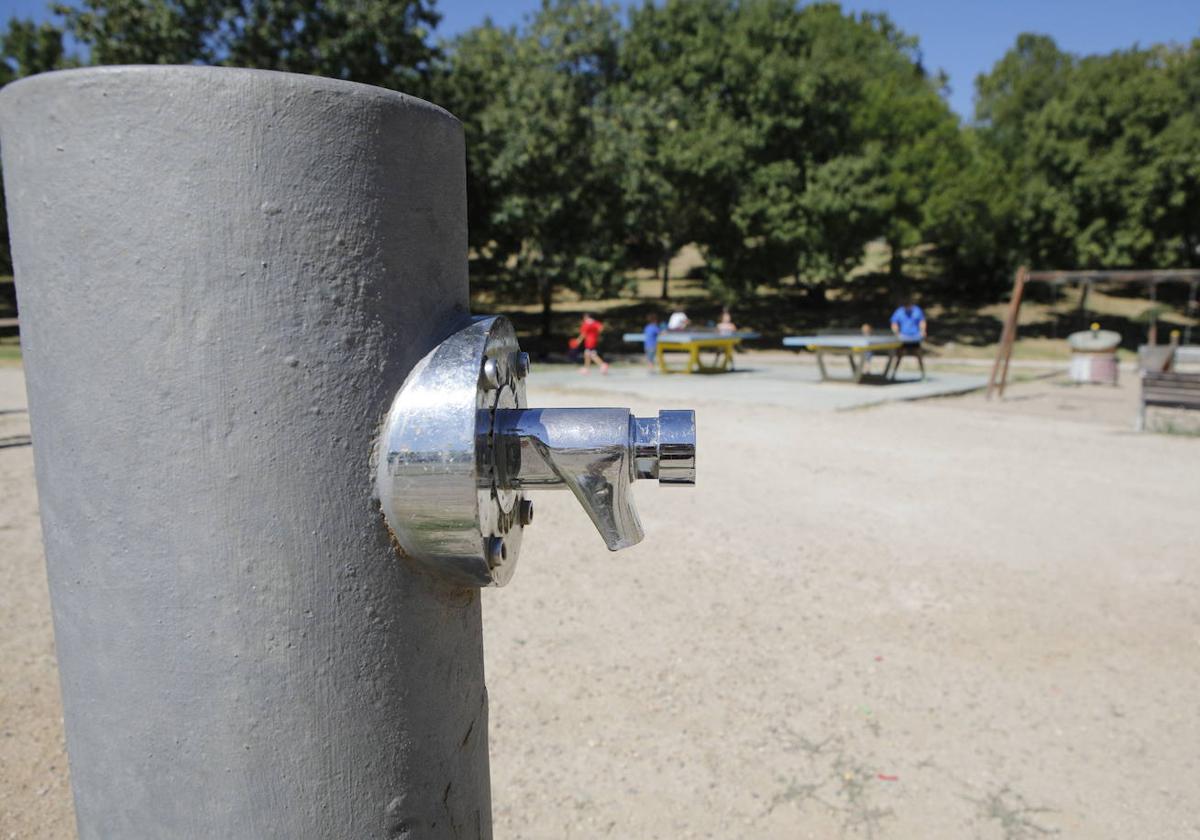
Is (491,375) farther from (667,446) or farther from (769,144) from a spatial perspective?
(769,144)

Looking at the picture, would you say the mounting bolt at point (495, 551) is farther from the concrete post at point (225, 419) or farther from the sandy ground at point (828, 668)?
the sandy ground at point (828, 668)

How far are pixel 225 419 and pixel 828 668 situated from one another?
11.1 feet

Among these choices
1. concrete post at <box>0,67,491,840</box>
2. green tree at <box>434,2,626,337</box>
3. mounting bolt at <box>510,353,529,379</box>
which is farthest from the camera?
green tree at <box>434,2,626,337</box>

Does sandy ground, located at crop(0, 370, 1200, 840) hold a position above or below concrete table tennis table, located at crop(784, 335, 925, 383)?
below

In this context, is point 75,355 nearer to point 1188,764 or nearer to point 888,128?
point 1188,764

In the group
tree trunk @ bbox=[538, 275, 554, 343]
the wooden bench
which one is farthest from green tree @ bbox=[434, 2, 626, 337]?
the wooden bench

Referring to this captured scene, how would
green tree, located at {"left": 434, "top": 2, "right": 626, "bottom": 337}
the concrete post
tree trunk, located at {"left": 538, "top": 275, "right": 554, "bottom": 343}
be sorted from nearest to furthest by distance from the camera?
the concrete post < green tree, located at {"left": 434, "top": 2, "right": 626, "bottom": 337} < tree trunk, located at {"left": 538, "top": 275, "right": 554, "bottom": 343}

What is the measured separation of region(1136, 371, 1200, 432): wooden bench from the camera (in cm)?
962

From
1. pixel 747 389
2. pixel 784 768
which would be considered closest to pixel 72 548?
pixel 784 768

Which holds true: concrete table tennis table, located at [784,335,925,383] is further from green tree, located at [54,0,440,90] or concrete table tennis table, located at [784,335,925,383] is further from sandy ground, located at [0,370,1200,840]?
green tree, located at [54,0,440,90]

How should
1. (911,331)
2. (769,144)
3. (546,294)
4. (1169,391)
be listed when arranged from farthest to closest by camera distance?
(769,144), (546,294), (911,331), (1169,391)

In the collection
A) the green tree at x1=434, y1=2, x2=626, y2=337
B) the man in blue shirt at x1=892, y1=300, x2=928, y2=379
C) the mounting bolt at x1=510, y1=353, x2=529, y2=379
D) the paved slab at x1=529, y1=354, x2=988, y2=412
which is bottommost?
the paved slab at x1=529, y1=354, x2=988, y2=412

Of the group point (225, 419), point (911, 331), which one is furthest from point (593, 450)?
point (911, 331)

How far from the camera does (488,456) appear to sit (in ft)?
3.01
